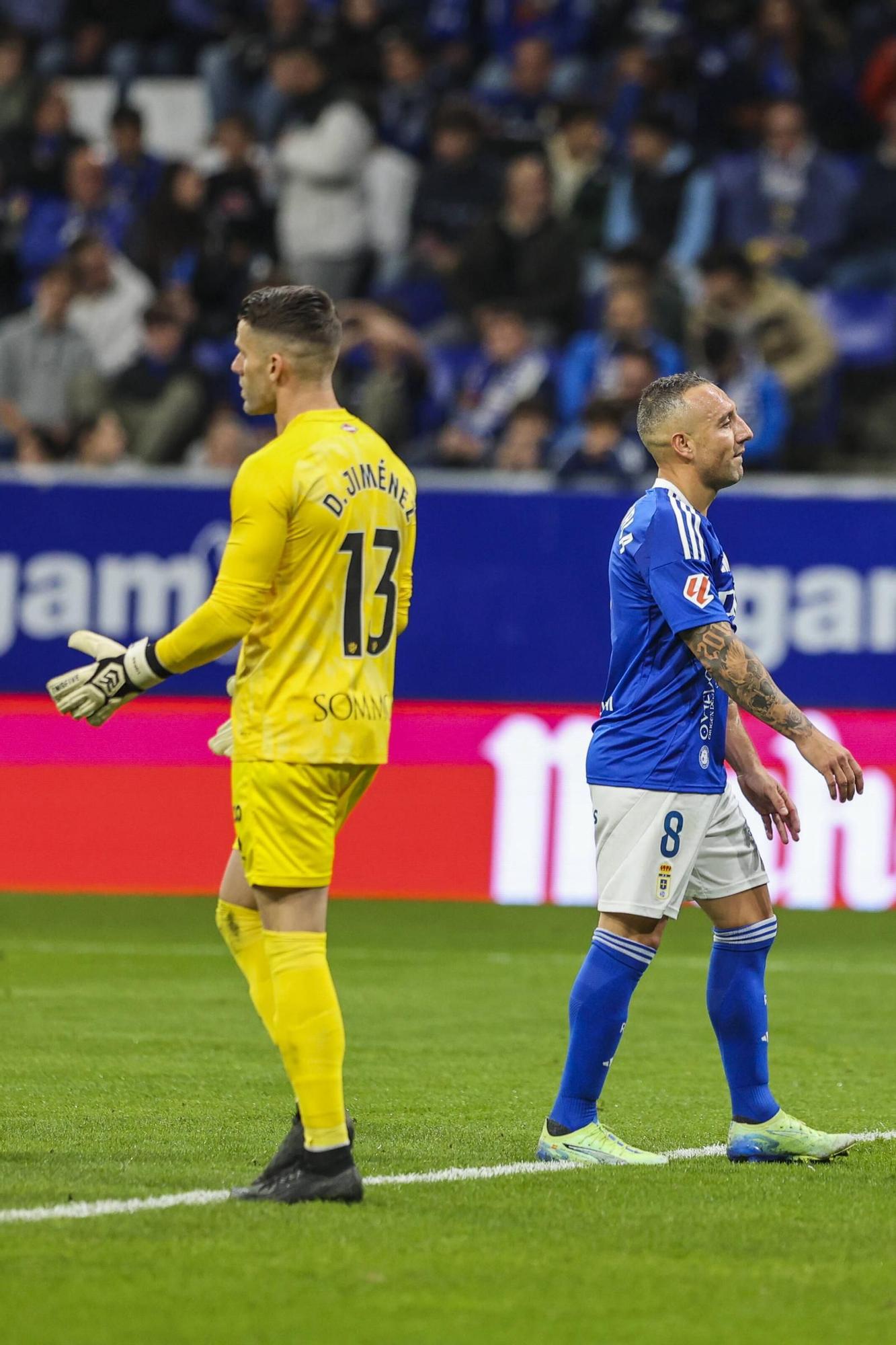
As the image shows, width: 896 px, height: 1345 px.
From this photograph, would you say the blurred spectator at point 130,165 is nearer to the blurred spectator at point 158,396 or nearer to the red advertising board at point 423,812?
the blurred spectator at point 158,396

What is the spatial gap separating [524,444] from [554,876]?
3585mm

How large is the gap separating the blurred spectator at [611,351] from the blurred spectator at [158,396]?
255 cm

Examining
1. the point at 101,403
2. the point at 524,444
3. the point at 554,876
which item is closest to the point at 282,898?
the point at 554,876

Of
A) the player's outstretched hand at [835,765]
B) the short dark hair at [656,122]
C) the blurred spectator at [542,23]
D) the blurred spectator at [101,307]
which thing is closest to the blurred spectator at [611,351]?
the short dark hair at [656,122]

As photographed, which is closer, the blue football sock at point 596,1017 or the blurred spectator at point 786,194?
the blue football sock at point 596,1017

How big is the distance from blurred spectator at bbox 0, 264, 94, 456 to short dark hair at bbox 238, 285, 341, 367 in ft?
34.1

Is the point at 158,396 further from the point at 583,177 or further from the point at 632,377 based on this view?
the point at 583,177

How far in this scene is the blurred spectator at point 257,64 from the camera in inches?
709

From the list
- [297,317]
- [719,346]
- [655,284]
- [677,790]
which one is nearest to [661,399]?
[677,790]

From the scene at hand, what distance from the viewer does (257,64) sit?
18.6m

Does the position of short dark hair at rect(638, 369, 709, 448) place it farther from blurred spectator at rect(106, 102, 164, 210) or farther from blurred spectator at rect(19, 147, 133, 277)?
blurred spectator at rect(106, 102, 164, 210)

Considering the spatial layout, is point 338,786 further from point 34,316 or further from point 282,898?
point 34,316

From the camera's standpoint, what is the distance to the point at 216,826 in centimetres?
1201

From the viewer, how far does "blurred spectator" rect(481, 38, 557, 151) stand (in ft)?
56.1
